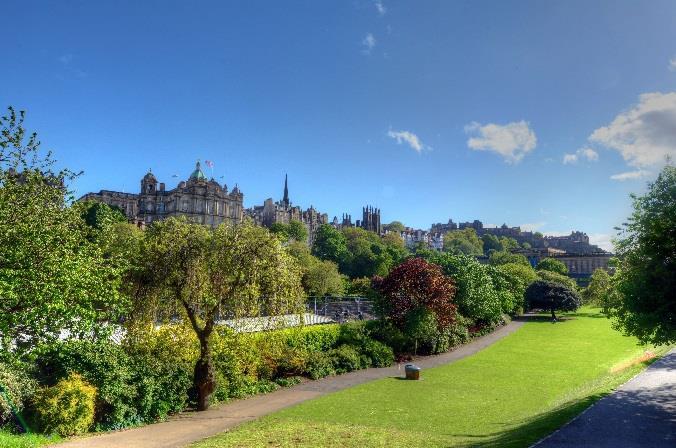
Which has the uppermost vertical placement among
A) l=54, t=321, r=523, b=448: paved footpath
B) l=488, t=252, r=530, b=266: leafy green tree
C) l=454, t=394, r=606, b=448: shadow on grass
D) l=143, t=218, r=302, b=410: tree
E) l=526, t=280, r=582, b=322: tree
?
l=488, t=252, r=530, b=266: leafy green tree

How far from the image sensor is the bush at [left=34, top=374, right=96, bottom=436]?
16.8 metres

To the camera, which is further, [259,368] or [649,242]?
[259,368]

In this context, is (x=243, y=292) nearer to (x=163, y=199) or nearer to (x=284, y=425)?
(x=284, y=425)

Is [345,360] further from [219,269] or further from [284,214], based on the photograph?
[284,214]

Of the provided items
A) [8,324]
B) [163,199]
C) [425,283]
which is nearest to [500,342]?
[425,283]

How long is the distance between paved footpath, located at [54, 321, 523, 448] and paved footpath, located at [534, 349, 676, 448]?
11948 millimetres

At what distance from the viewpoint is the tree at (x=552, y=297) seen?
6331cm

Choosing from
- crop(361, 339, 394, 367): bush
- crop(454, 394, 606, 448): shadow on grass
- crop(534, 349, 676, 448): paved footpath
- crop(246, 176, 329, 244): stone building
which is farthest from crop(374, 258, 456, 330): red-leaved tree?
crop(246, 176, 329, 244): stone building

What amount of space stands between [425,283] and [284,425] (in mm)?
21421

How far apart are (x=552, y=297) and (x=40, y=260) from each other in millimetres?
62372

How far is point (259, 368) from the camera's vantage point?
26625mm

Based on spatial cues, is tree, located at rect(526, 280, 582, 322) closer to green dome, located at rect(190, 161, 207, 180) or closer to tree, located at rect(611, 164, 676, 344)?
tree, located at rect(611, 164, 676, 344)

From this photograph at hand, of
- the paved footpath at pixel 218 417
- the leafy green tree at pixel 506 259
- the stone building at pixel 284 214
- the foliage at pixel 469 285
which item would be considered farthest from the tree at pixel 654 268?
the stone building at pixel 284 214

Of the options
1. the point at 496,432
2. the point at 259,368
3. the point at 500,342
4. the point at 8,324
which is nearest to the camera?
the point at 8,324
